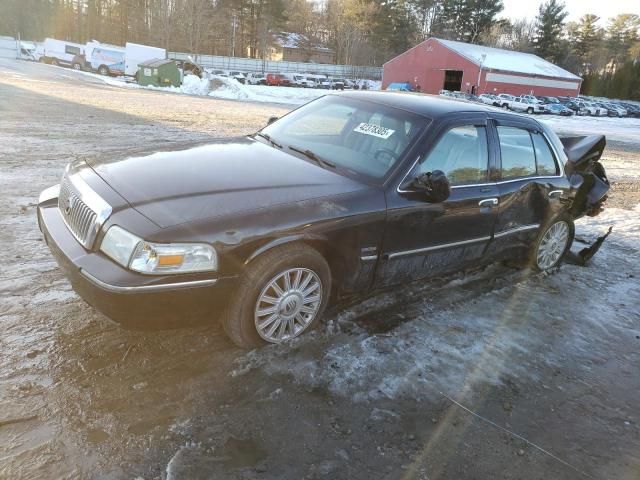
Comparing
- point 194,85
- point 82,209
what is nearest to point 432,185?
point 82,209

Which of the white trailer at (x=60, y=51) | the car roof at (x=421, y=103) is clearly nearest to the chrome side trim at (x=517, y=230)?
the car roof at (x=421, y=103)

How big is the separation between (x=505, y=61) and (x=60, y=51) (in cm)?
4353

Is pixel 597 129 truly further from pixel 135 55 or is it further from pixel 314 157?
pixel 135 55

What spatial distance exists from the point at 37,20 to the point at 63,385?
88.4m

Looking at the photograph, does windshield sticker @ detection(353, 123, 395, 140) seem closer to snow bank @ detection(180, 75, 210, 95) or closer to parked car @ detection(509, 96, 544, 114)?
snow bank @ detection(180, 75, 210, 95)

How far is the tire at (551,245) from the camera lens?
5262 mm

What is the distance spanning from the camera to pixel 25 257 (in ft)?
14.5

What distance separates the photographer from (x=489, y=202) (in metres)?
4.34

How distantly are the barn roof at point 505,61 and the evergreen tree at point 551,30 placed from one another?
1962 centimetres

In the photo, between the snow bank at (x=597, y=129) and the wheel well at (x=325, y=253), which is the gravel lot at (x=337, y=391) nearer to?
the wheel well at (x=325, y=253)

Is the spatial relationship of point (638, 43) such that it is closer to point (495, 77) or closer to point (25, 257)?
point (495, 77)

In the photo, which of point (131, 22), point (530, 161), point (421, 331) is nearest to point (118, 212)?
point (421, 331)

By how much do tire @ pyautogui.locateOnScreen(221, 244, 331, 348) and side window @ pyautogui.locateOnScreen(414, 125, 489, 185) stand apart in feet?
3.61

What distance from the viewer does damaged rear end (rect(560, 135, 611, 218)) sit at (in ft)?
18.3
